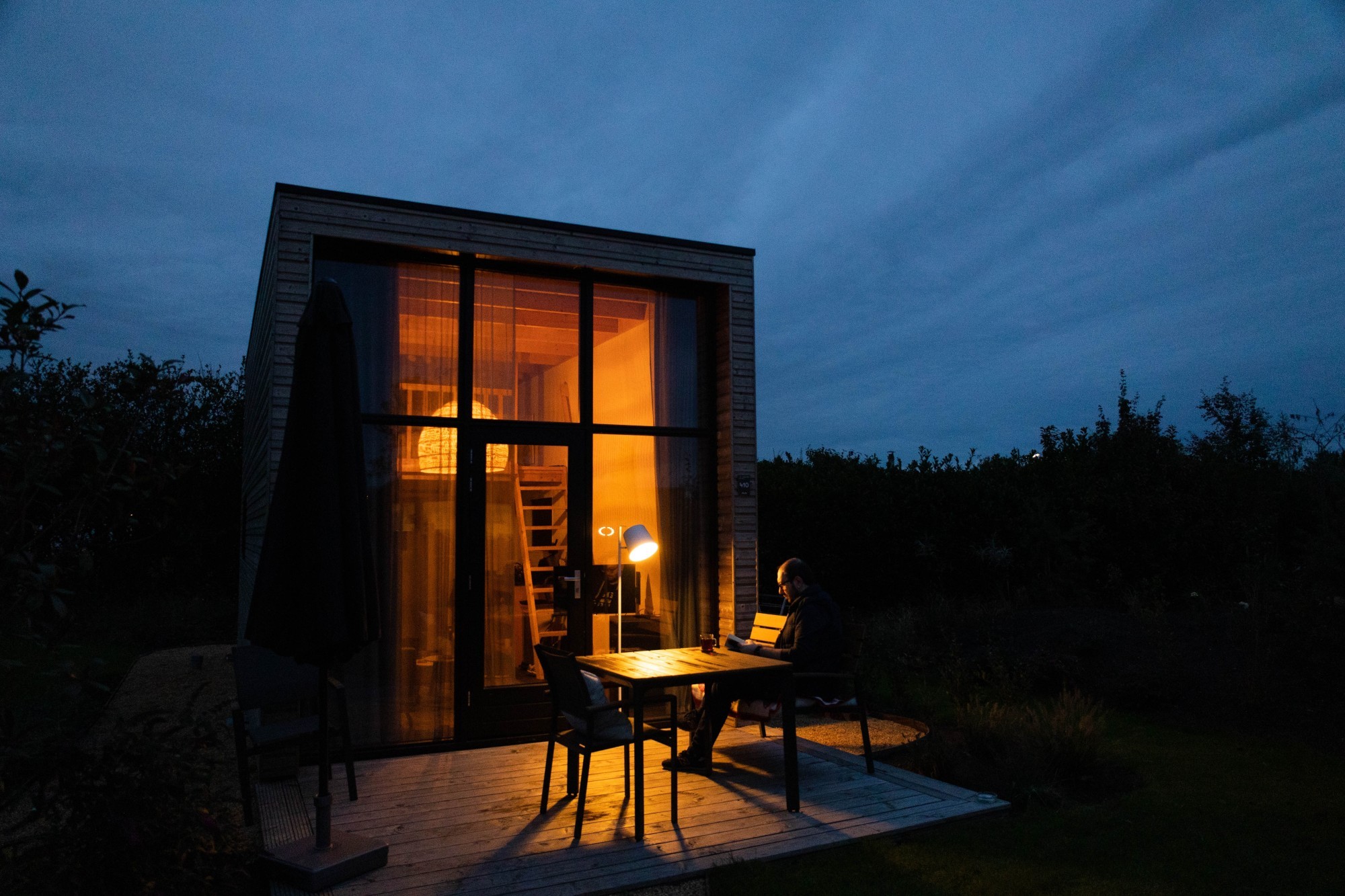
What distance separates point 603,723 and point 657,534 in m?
2.57

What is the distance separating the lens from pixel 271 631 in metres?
3.53

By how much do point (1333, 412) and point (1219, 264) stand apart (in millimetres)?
14826

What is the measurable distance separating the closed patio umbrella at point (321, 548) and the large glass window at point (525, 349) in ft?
7.78

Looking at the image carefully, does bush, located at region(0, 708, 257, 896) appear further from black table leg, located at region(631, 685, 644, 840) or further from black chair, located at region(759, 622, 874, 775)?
black chair, located at region(759, 622, 874, 775)

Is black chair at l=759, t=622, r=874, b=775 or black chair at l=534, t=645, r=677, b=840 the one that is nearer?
black chair at l=534, t=645, r=677, b=840

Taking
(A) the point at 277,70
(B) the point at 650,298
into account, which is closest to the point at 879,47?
(B) the point at 650,298

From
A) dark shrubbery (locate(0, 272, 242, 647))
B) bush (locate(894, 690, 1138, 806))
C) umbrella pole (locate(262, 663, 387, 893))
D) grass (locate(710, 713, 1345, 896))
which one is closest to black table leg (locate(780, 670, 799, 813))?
grass (locate(710, 713, 1345, 896))

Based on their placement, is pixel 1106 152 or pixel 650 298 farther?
pixel 1106 152

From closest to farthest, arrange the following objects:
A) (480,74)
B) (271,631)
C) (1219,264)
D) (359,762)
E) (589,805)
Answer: (271,631) → (589,805) → (359,762) → (1219,264) → (480,74)

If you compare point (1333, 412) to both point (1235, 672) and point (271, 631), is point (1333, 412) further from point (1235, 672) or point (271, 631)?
point (271, 631)

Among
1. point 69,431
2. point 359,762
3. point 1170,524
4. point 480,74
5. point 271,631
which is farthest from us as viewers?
point 480,74

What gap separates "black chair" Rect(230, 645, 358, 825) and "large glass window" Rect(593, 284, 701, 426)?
9.32 ft

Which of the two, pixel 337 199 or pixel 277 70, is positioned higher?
pixel 277 70

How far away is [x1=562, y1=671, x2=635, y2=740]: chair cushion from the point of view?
418 centimetres
